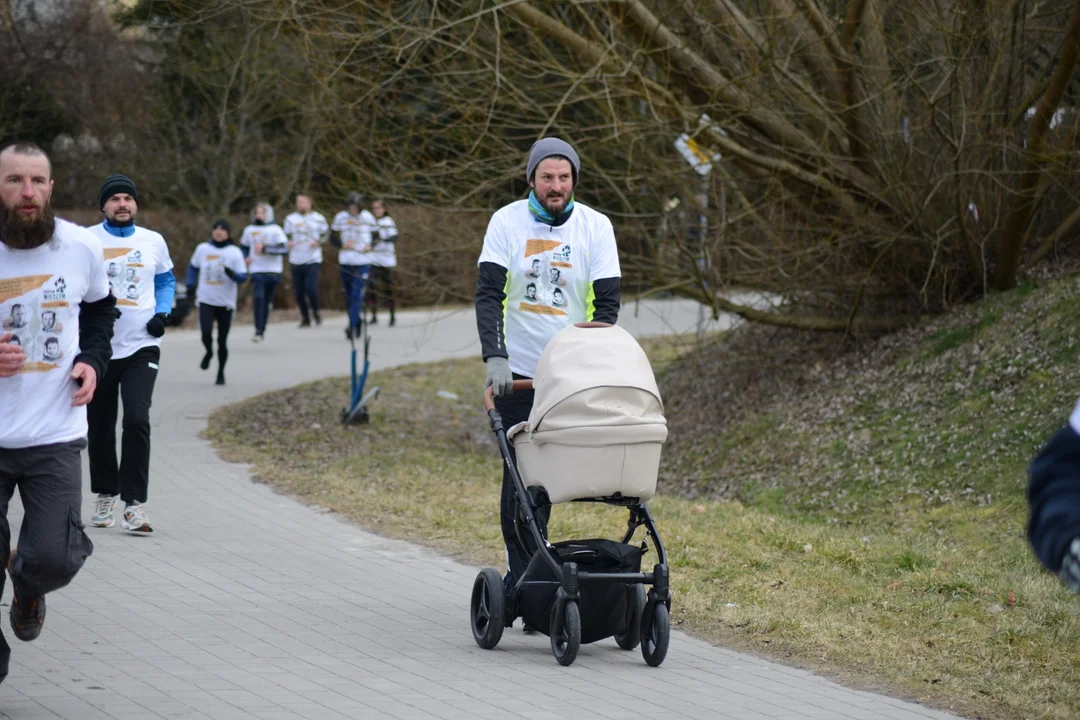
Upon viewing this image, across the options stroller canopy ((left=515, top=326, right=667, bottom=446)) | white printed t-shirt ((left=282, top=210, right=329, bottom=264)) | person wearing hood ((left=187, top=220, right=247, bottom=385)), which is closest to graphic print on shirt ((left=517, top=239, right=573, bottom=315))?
stroller canopy ((left=515, top=326, right=667, bottom=446))

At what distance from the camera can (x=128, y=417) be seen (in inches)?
348

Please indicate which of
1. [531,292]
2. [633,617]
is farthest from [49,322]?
[633,617]

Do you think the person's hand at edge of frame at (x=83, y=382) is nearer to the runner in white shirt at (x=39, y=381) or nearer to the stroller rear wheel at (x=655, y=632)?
the runner in white shirt at (x=39, y=381)

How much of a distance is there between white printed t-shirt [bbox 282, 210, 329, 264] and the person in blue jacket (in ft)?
64.0

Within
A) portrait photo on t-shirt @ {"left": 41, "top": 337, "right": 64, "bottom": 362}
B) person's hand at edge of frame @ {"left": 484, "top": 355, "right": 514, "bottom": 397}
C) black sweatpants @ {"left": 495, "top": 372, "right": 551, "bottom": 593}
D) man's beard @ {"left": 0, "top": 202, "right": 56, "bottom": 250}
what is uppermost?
man's beard @ {"left": 0, "top": 202, "right": 56, "bottom": 250}

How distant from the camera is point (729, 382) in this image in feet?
53.0

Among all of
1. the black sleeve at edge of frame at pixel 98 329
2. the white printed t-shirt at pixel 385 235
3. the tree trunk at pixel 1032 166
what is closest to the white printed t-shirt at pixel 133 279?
the black sleeve at edge of frame at pixel 98 329

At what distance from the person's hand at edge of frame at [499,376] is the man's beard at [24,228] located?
6.36 feet

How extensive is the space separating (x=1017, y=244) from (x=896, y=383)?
1798mm

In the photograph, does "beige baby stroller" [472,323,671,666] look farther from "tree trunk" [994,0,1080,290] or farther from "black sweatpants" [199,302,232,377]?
"black sweatpants" [199,302,232,377]

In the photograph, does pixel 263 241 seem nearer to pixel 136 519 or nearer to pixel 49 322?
pixel 136 519

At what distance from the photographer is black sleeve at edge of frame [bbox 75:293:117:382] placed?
549 cm

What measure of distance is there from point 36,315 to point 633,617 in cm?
282

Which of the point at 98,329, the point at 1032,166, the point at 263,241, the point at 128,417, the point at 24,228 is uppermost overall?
the point at 1032,166
